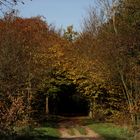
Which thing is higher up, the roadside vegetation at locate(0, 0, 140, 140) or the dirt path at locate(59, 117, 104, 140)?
the roadside vegetation at locate(0, 0, 140, 140)

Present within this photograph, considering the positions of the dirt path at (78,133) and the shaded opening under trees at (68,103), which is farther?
the shaded opening under trees at (68,103)

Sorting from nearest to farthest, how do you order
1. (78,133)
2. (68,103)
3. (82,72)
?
1. (78,133)
2. (82,72)
3. (68,103)

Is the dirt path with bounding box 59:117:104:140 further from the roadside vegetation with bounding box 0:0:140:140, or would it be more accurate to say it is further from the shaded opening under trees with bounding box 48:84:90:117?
the shaded opening under trees with bounding box 48:84:90:117

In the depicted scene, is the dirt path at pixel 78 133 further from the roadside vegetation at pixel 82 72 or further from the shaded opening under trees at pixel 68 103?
the shaded opening under trees at pixel 68 103

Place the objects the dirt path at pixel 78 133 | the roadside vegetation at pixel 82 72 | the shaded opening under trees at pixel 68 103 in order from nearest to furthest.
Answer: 1. the roadside vegetation at pixel 82 72
2. the dirt path at pixel 78 133
3. the shaded opening under trees at pixel 68 103

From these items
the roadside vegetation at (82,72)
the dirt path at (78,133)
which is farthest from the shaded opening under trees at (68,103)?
the dirt path at (78,133)

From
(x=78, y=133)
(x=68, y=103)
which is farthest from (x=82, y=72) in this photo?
(x=68, y=103)

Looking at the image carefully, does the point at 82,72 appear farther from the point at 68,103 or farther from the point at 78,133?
the point at 68,103

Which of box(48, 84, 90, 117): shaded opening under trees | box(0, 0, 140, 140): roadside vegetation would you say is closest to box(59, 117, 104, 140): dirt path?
box(0, 0, 140, 140): roadside vegetation

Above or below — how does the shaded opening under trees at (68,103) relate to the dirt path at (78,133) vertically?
above

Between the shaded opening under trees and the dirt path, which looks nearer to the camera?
the dirt path

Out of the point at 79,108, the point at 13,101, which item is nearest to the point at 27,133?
the point at 13,101

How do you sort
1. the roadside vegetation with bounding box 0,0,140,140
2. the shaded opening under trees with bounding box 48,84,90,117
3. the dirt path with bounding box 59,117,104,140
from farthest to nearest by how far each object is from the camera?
the shaded opening under trees with bounding box 48,84,90,117, the dirt path with bounding box 59,117,104,140, the roadside vegetation with bounding box 0,0,140,140

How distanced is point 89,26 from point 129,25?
23.1 metres
